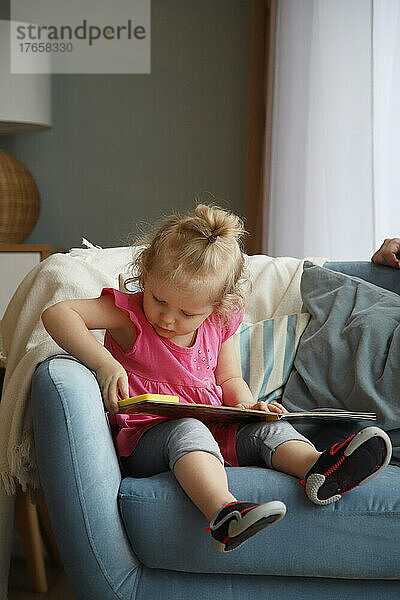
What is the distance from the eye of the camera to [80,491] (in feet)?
3.91

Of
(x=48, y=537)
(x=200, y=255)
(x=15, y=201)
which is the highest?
(x=15, y=201)

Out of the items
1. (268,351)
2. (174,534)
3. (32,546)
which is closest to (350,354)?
(268,351)

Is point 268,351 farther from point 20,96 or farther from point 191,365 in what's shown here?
point 20,96

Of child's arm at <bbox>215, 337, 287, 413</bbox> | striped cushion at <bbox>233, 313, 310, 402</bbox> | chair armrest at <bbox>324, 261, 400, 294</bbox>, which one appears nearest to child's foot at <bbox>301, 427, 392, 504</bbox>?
child's arm at <bbox>215, 337, 287, 413</bbox>

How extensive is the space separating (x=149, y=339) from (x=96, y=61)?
242 cm

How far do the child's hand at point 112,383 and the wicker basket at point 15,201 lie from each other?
205 centimetres

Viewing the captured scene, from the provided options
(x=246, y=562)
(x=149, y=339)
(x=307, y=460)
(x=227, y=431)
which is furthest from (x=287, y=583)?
(x=149, y=339)

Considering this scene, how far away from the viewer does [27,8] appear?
350cm

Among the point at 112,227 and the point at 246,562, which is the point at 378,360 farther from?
the point at 112,227

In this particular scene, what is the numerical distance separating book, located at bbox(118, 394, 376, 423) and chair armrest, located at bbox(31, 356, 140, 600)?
0.27 ft

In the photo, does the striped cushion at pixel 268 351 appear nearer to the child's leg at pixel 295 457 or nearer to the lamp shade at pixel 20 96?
the child's leg at pixel 295 457

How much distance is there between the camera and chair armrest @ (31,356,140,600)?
1.19m

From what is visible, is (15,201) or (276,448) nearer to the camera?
(276,448)

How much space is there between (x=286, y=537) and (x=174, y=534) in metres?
0.19
